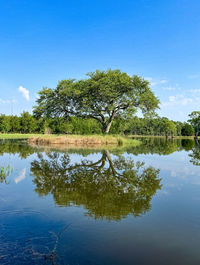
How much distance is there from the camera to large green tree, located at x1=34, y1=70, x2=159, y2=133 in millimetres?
38625

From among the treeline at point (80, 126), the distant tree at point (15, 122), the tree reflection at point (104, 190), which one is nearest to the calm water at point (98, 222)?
the tree reflection at point (104, 190)

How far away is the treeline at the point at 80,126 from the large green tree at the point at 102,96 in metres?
3.14

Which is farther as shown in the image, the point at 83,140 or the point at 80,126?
the point at 80,126

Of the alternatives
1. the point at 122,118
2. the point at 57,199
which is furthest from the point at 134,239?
the point at 122,118

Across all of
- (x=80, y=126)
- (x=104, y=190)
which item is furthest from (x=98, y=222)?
(x=80, y=126)

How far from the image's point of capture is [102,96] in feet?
129

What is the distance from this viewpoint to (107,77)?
38906 mm

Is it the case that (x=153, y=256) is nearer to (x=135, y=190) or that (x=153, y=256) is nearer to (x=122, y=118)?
(x=135, y=190)

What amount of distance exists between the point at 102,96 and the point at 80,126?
5529 centimetres

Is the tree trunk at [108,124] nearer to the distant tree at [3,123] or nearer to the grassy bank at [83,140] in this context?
the grassy bank at [83,140]

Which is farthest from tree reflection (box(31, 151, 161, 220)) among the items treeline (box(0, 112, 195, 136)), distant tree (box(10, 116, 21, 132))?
distant tree (box(10, 116, 21, 132))

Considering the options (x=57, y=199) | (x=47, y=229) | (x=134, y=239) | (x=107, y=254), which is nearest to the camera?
(x=107, y=254)

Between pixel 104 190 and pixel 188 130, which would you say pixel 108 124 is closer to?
pixel 104 190

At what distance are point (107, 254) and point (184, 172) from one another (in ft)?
31.4
